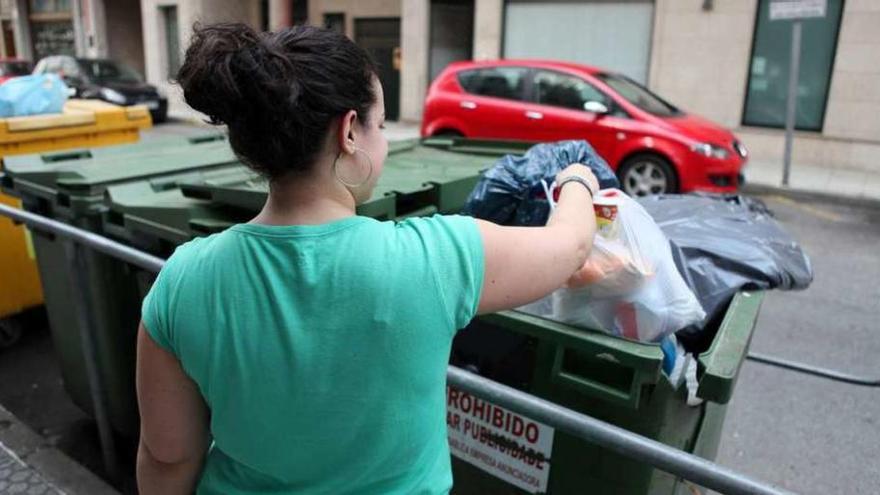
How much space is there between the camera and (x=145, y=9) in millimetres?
21625

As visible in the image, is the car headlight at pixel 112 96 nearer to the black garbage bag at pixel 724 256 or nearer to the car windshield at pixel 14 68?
the car windshield at pixel 14 68

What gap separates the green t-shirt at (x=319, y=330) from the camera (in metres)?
1.05

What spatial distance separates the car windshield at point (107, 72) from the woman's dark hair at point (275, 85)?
706 inches

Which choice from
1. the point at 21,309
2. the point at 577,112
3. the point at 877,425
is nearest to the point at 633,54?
the point at 577,112

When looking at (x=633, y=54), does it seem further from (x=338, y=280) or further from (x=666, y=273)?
(x=338, y=280)

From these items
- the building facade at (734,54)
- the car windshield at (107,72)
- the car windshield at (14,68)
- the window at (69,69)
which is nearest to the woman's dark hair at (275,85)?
the building facade at (734,54)

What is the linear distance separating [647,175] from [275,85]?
8208mm

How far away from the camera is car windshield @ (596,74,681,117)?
29.4ft

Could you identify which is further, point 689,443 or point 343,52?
point 689,443

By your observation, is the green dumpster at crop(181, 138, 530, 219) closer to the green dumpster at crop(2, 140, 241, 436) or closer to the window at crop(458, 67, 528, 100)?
the green dumpster at crop(2, 140, 241, 436)

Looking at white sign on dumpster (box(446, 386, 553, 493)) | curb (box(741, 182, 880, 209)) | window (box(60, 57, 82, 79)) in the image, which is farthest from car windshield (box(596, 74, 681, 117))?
window (box(60, 57, 82, 79))

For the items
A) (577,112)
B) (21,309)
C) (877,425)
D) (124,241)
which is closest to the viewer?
(124,241)

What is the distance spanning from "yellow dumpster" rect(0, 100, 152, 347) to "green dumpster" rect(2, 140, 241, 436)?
723mm

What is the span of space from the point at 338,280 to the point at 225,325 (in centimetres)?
18
